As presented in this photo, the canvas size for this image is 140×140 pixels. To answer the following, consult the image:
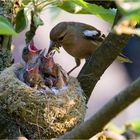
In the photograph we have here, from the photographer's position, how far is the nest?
2.54 metres

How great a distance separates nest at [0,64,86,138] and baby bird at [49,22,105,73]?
1288mm

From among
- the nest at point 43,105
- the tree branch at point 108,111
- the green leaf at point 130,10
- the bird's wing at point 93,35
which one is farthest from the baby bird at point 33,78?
the green leaf at point 130,10

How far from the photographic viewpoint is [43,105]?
8.61 feet

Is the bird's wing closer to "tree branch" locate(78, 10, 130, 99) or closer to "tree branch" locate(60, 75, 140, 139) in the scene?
"tree branch" locate(78, 10, 130, 99)

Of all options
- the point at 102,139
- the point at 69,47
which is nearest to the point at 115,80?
the point at 69,47

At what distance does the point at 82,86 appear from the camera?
2.81 m

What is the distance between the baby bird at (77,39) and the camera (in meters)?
4.11

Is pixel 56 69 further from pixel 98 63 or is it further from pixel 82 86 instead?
pixel 98 63

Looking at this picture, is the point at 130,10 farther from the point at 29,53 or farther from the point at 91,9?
the point at 29,53

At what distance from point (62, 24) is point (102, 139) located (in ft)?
8.67

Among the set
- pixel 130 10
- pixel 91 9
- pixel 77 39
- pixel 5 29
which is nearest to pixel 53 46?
pixel 77 39

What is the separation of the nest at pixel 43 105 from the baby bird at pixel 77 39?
1288 mm

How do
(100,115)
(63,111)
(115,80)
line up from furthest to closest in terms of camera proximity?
(115,80)
(63,111)
(100,115)

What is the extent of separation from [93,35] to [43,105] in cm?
161
